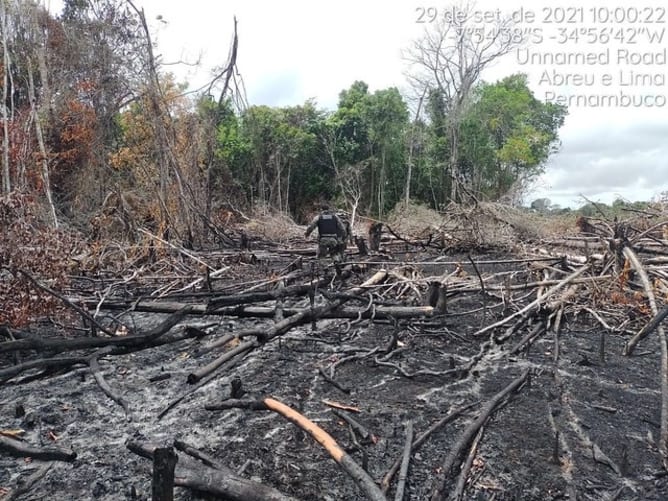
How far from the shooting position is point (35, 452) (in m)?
2.60

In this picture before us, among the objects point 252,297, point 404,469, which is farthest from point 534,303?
point 404,469

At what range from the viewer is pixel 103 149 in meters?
13.3

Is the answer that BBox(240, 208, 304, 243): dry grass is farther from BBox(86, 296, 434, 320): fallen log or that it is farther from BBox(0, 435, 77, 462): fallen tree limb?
BBox(0, 435, 77, 462): fallen tree limb

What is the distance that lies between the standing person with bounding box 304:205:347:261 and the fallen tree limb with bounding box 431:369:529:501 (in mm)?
5373

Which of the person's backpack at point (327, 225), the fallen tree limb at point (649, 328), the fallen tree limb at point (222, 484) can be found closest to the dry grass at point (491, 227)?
the person's backpack at point (327, 225)

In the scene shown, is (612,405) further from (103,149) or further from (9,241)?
(103,149)

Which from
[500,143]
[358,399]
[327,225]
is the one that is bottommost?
[358,399]

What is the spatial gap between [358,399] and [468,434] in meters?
0.90

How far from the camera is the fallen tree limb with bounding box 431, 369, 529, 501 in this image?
224 centimetres

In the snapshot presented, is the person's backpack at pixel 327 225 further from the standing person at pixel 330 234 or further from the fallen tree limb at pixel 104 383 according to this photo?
the fallen tree limb at pixel 104 383

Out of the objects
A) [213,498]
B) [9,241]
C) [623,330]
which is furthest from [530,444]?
[9,241]

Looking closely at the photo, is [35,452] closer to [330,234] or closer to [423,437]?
[423,437]

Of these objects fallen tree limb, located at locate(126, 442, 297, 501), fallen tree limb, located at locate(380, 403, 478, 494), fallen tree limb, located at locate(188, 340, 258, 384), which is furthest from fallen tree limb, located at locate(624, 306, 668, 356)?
fallen tree limb, located at locate(188, 340, 258, 384)

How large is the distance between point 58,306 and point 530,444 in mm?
4582
